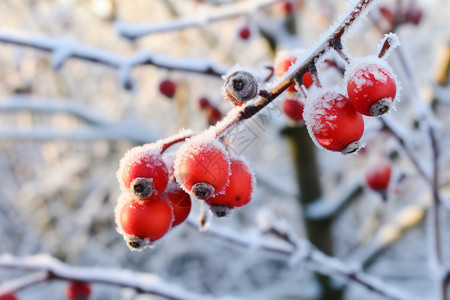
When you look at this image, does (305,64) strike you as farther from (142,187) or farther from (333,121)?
(142,187)

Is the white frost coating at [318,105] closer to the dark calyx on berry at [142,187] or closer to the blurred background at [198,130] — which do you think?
the dark calyx on berry at [142,187]

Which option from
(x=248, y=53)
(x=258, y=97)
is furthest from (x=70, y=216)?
(x=258, y=97)

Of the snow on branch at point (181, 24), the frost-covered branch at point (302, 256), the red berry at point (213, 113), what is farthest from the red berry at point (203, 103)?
the frost-covered branch at point (302, 256)

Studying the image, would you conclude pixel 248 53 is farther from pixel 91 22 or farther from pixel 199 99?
pixel 199 99

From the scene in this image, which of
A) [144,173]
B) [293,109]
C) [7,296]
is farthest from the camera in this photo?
[7,296]

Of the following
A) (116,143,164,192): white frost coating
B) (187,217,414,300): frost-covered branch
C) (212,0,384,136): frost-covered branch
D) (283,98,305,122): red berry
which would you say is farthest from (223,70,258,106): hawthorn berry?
(187,217,414,300): frost-covered branch

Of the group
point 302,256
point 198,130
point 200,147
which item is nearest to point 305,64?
point 200,147
